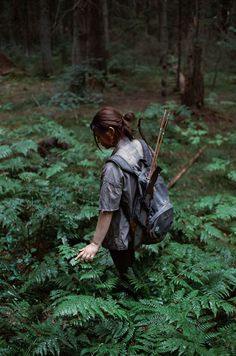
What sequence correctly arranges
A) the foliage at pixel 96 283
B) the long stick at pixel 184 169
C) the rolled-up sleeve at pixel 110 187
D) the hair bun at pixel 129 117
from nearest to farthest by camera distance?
the foliage at pixel 96 283 < the rolled-up sleeve at pixel 110 187 < the hair bun at pixel 129 117 < the long stick at pixel 184 169

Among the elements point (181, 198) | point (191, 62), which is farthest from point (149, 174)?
point (191, 62)

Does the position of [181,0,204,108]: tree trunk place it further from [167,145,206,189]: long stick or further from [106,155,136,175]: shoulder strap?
[106,155,136,175]: shoulder strap

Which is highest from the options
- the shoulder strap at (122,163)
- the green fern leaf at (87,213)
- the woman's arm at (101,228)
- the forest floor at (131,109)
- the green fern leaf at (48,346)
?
the shoulder strap at (122,163)

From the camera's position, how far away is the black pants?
12.6ft

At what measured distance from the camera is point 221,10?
1630 cm

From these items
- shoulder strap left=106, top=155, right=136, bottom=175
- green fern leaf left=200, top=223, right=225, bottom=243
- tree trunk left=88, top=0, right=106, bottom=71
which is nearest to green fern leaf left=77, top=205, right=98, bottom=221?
green fern leaf left=200, top=223, right=225, bottom=243

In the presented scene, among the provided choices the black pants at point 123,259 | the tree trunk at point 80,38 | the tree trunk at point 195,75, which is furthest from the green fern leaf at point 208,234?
the tree trunk at point 80,38

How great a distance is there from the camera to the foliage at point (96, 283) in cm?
320

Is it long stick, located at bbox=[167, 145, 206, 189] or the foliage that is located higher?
the foliage

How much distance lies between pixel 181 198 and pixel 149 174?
3.49 meters

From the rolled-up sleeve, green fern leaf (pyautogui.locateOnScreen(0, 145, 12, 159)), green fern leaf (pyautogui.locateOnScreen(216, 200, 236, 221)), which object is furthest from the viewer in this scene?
green fern leaf (pyautogui.locateOnScreen(0, 145, 12, 159))

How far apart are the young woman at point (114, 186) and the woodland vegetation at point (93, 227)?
0.95 feet

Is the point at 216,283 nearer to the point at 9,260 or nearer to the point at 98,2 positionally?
the point at 9,260

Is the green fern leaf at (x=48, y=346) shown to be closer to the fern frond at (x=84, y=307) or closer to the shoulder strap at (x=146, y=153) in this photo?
the fern frond at (x=84, y=307)
